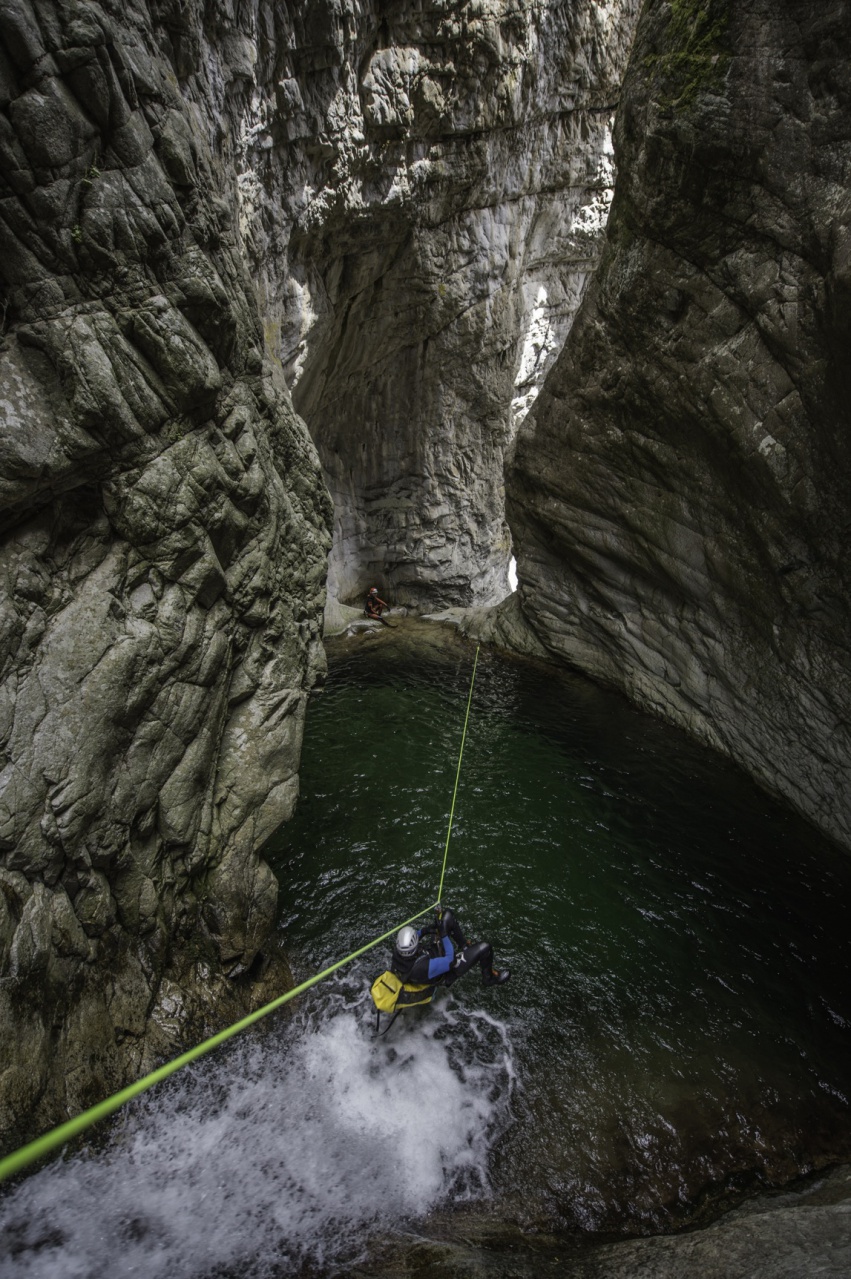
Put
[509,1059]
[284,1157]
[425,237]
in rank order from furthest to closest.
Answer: [425,237] < [509,1059] < [284,1157]

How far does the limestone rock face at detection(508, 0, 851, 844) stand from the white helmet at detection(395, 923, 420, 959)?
8.29 meters

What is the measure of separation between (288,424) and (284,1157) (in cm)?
972

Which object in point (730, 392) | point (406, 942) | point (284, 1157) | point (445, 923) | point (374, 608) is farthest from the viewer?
point (374, 608)

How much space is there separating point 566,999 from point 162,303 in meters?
9.51

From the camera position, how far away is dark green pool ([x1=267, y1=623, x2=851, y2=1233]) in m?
5.92

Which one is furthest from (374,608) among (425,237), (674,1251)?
(674,1251)

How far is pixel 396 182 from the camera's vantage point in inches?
635

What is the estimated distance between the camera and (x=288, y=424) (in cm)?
1012

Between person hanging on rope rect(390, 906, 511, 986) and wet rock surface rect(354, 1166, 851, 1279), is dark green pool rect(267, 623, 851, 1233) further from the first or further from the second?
person hanging on rope rect(390, 906, 511, 986)

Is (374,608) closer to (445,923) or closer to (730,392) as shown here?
(730,392)

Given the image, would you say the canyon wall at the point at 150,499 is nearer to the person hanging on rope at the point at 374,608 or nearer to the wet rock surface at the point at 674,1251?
the wet rock surface at the point at 674,1251

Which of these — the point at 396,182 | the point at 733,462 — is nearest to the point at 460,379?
the point at 396,182

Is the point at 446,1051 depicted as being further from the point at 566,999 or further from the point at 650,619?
the point at 650,619

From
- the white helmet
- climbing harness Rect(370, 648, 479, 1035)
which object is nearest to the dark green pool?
climbing harness Rect(370, 648, 479, 1035)
